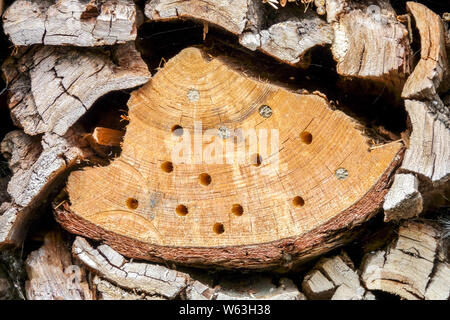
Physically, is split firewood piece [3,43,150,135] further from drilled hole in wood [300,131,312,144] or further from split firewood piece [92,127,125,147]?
drilled hole in wood [300,131,312,144]

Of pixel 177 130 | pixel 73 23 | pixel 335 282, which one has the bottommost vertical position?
pixel 335 282

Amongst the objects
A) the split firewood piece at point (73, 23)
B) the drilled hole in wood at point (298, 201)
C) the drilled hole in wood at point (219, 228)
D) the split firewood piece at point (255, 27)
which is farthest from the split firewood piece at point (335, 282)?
the split firewood piece at point (73, 23)

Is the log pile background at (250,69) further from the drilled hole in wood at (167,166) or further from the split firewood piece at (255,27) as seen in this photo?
the drilled hole in wood at (167,166)

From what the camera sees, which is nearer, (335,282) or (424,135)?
(424,135)

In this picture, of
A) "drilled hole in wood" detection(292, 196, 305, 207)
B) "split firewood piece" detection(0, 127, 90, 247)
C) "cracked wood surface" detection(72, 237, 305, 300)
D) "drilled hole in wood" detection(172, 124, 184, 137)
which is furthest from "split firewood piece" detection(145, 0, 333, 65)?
"cracked wood surface" detection(72, 237, 305, 300)

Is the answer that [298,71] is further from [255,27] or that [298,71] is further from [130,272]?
[130,272]

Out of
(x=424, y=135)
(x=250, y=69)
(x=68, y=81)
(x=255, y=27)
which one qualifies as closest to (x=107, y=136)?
(x=68, y=81)

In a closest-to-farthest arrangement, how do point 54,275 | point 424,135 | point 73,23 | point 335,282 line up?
point 424,135 < point 73,23 < point 335,282 < point 54,275
